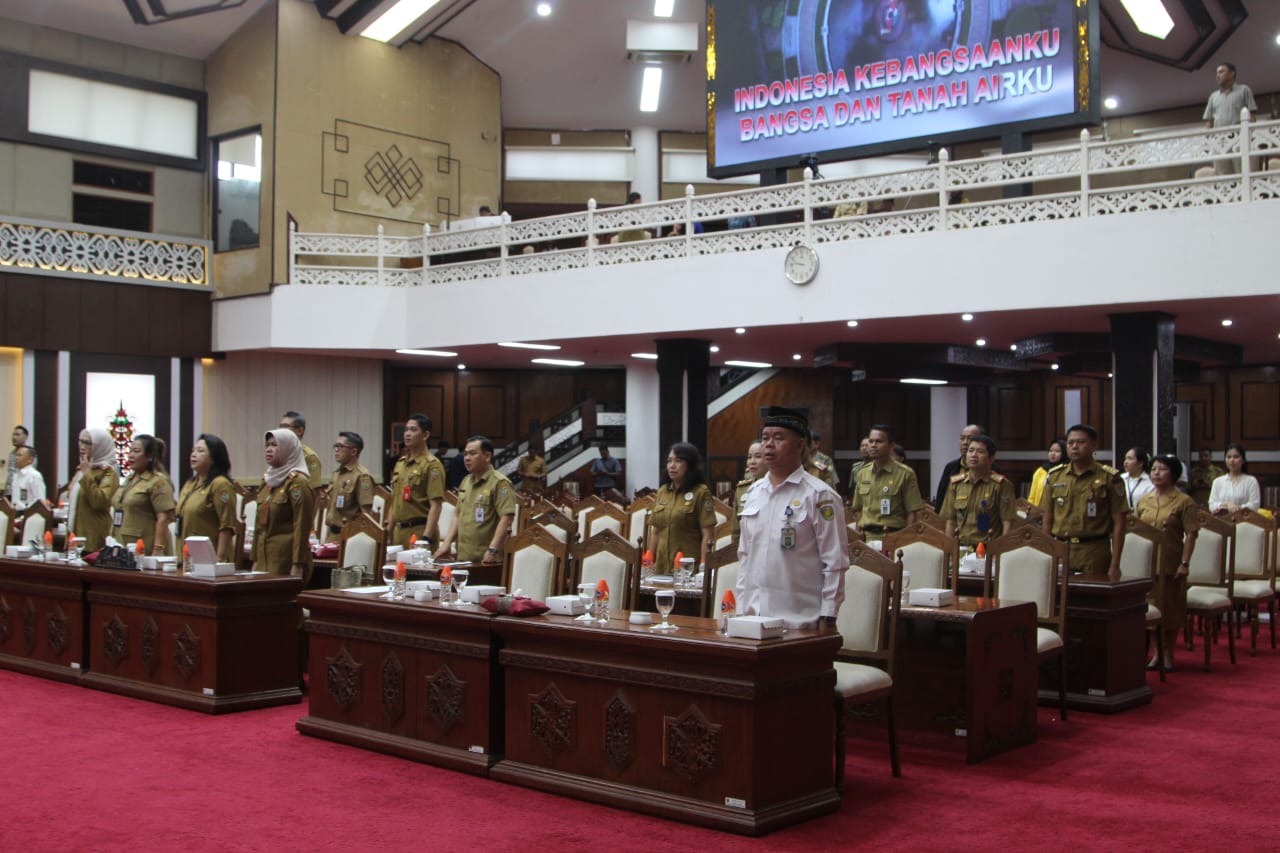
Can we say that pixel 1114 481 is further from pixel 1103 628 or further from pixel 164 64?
pixel 164 64

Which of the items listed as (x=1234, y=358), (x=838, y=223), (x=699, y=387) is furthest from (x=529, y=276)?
(x=1234, y=358)

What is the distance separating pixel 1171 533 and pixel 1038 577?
6.29ft

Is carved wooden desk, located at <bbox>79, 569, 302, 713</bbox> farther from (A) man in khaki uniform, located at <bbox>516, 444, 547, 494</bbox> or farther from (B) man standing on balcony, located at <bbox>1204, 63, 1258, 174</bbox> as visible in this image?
(A) man in khaki uniform, located at <bbox>516, 444, 547, 494</bbox>

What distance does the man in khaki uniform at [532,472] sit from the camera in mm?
15477

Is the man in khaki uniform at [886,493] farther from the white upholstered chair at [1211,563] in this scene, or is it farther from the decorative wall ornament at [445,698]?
the decorative wall ornament at [445,698]

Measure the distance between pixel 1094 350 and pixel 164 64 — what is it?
1170cm

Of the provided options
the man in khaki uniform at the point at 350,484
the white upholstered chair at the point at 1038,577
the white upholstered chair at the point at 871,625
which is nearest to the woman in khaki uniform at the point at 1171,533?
the white upholstered chair at the point at 1038,577

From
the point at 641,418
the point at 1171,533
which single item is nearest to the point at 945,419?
the point at 641,418

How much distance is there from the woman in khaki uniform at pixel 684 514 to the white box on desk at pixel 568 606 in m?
2.11

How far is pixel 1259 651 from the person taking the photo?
321 inches

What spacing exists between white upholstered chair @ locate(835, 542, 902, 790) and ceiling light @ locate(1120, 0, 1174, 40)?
11.5m

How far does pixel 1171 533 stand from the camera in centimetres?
732

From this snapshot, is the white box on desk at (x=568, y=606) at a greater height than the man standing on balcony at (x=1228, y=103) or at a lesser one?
lesser

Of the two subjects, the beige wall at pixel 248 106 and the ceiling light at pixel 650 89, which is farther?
the ceiling light at pixel 650 89
